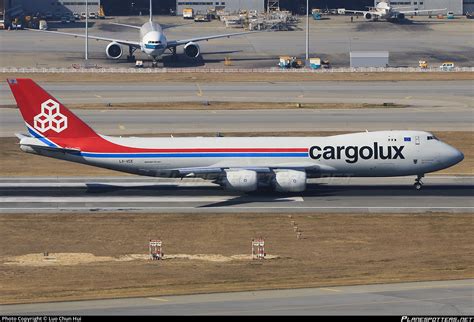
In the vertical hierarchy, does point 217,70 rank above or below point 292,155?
below

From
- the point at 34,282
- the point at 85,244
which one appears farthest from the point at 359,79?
the point at 34,282

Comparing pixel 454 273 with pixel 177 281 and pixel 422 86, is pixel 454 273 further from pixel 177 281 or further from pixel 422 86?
pixel 422 86

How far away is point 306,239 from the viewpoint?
2459 inches

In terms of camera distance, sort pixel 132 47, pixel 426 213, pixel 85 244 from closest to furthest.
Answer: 1. pixel 85 244
2. pixel 426 213
3. pixel 132 47

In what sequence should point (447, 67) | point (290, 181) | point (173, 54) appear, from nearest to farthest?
point (290, 181) → point (447, 67) → point (173, 54)

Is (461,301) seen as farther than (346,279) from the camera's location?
No

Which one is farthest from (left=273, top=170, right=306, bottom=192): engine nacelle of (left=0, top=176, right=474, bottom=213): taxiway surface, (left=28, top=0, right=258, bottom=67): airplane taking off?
(left=28, top=0, right=258, bottom=67): airplane taking off

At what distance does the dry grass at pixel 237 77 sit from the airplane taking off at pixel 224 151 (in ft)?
219

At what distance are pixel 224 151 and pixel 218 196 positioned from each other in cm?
301

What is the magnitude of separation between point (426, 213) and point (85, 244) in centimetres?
2084

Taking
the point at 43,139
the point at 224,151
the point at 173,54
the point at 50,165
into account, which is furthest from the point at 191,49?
the point at 224,151

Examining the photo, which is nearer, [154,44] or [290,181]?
[290,181]

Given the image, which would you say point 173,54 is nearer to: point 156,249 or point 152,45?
point 152,45

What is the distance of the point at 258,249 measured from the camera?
5972 centimetres
